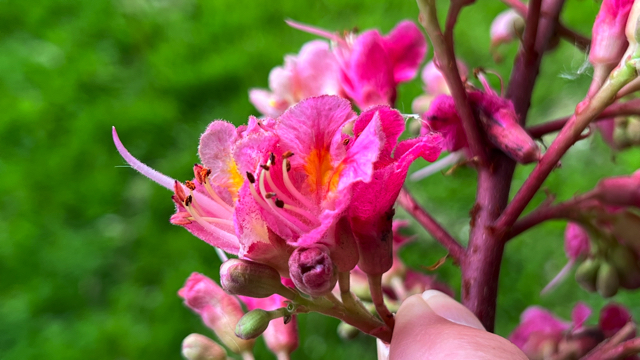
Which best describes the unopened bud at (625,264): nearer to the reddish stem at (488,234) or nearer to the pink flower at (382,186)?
the reddish stem at (488,234)

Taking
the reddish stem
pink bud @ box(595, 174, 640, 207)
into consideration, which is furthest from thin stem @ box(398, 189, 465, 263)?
pink bud @ box(595, 174, 640, 207)

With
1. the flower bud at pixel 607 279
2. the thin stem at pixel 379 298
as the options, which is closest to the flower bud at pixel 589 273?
the flower bud at pixel 607 279

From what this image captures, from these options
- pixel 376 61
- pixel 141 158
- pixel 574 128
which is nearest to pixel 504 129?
pixel 574 128

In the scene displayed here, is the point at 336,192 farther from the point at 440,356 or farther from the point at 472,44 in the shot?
the point at 472,44

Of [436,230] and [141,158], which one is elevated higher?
[141,158]

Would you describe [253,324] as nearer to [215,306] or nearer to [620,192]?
[215,306]
